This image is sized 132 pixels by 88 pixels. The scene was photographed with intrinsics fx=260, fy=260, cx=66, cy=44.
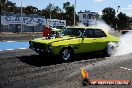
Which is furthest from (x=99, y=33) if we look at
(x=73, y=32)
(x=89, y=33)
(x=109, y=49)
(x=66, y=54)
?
(x=66, y=54)

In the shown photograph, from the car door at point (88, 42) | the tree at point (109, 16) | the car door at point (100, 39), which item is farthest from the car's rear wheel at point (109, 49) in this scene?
the tree at point (109, 16)

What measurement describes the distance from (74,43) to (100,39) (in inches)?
77.2

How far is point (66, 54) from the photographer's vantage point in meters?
12.0

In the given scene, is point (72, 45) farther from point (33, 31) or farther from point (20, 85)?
point (33, 31)

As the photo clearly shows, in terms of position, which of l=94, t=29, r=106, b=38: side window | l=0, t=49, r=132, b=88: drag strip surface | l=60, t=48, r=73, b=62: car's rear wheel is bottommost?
l=0, t=49, r=132, b=88: drag strip surface

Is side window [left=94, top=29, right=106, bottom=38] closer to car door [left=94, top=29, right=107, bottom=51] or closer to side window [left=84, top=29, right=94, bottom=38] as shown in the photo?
car door [left=94, top=29, right=107, bottom=51]

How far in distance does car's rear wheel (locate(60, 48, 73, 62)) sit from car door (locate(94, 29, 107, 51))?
1711 mm

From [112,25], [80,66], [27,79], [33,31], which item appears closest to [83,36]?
[80,66]

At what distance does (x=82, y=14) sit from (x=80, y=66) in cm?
9616

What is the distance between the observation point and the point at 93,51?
43.4ft

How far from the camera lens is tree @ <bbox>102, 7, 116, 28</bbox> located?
101 metres

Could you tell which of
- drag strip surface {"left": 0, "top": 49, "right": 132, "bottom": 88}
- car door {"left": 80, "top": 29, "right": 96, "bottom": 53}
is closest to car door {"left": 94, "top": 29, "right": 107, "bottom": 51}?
car door {"left": 80, "top": 29, "right": 96, "bottom": 53}

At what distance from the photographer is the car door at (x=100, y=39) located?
13297 mm

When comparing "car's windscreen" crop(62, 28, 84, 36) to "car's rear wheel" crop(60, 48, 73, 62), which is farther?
"car's windscreen" crop(62, 28, 84, 36)
